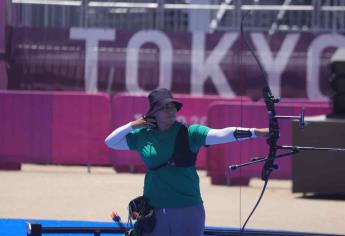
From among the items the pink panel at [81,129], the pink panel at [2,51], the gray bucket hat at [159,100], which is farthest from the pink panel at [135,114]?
the gray bucket hat at [159,100]

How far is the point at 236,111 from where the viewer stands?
47.5 ft

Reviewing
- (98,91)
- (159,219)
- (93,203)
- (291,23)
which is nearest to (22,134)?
(98,91)

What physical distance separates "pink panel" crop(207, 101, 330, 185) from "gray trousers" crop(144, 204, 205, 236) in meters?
7.83

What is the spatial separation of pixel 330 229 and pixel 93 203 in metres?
3.18

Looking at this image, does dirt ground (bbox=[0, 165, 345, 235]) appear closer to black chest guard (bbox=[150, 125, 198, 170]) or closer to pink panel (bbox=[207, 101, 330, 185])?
pink panel (bbox=[207, 101, 330, 185])

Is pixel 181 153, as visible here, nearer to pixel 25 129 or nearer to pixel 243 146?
pixel 243 146

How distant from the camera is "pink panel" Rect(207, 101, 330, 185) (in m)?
14.0

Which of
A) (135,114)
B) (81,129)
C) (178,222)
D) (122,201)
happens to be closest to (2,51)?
(81,129)

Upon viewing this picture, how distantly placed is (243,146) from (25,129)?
12.7 feet

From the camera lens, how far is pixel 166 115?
238 inches

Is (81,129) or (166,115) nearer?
(166,115)

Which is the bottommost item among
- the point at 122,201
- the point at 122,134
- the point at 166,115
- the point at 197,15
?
the point at 122,201

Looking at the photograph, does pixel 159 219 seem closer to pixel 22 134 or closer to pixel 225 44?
pixel 22 134

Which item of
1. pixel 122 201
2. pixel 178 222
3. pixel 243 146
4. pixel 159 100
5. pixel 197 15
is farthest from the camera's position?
pixel 197 15
